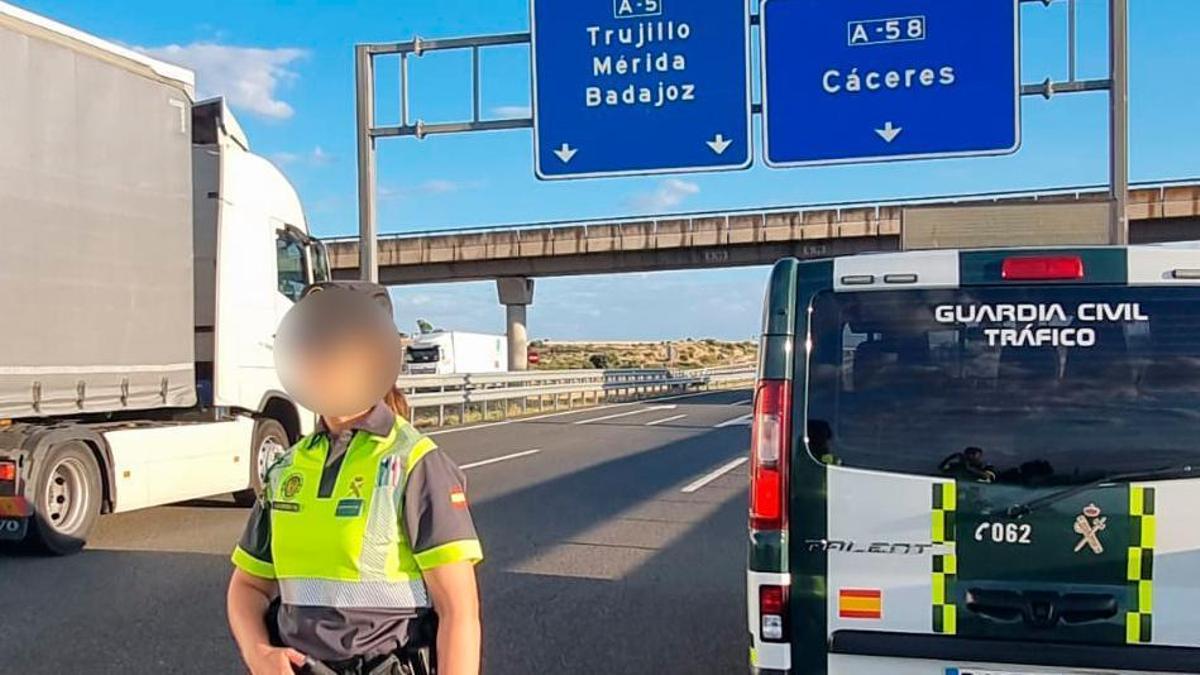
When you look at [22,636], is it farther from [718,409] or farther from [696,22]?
[718,409]

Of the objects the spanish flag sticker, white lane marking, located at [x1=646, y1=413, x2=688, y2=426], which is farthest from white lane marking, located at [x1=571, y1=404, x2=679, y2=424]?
the spanish flag sticker

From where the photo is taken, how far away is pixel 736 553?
8758mm

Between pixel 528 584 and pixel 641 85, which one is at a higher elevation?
pixel 641 85

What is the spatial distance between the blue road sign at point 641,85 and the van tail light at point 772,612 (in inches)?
373

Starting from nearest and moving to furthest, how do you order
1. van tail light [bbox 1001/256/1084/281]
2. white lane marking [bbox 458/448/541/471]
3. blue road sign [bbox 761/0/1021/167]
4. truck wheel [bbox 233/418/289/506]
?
van tail light [bbox 1001/256/1084/281], truck wheel [bbox 233/418/289/506], blue road sign [bbox 761/0/1021/167], white lane marking [bbox 458/448/541/471]

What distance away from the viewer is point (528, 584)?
755 cm

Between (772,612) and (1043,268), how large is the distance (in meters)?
1.40

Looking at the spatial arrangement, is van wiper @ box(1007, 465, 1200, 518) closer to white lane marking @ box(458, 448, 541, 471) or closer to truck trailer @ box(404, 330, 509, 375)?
white lane marking @ box(458, 448, 541, 471)

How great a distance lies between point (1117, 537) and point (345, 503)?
2432mm

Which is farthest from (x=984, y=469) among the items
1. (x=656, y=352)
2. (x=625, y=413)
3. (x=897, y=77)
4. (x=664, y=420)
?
(x=656, y=352)

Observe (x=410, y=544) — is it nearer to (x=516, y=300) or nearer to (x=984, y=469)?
(x=984, y=469)

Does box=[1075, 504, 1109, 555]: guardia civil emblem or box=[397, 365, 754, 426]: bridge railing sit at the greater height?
box=[1075, 504, 1109, 555]: guardia civil emblem

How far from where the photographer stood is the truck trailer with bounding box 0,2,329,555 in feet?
25.9

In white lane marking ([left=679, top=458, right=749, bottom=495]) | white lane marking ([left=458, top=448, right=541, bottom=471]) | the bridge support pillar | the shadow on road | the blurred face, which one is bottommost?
white lane marking ([left=679, top=458, right=749, bottom=495])
